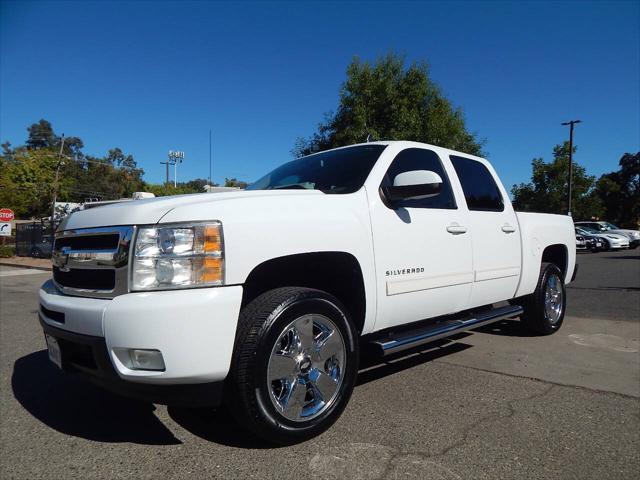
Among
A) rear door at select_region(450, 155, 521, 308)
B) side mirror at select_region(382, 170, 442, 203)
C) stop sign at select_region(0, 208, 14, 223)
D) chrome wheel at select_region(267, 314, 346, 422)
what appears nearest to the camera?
chrome wheel at select_region(267, 314, 346, 422)

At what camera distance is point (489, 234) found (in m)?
4.19

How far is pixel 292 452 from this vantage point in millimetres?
2604

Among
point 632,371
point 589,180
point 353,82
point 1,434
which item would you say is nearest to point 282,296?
point 1,434

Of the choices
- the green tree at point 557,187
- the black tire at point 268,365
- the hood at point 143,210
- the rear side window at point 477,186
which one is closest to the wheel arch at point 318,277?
the black tire at point 268,365

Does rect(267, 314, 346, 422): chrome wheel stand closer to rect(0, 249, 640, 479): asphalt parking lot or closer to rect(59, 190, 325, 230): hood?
rect(0, 249, 640, 479): asphalt parking lot

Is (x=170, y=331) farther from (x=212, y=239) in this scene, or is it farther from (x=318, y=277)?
(x=318, y=277)

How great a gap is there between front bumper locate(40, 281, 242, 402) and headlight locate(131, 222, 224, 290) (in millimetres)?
57

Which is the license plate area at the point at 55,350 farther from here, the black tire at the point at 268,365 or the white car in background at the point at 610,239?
the white car in background at the point at 610,239

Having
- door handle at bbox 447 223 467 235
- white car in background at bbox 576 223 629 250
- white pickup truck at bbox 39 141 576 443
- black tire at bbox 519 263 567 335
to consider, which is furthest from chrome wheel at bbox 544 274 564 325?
white car in background at bbox 576 223 629 250

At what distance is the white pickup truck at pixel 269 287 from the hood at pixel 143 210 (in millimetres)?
12

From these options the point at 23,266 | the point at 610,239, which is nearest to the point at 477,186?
the point at 23,266

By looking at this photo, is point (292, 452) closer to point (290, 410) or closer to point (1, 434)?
point (290, 410)

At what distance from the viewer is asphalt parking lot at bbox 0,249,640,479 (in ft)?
7.97

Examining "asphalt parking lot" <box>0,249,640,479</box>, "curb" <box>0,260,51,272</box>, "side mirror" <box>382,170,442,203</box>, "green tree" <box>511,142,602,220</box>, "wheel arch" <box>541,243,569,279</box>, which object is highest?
"green tree" <box>511,142,602,220</box>
